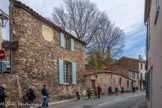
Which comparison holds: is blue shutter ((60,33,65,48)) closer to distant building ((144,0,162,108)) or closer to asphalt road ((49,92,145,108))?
asphalt road ((49,92,145,108))

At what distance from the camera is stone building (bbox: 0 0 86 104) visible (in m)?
10.8

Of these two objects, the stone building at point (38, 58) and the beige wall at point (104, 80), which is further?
the beige wall at point (104, 80)

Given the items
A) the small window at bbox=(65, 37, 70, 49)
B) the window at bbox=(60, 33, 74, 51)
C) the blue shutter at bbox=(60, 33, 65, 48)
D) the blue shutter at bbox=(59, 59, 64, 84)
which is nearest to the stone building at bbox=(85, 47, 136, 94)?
the window at bbox=(60, 33, 74, 51)

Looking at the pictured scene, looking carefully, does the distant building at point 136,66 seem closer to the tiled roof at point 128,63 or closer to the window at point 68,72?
the tiled roof at point 128,63

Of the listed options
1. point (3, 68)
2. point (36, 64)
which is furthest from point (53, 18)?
point (3, 68)

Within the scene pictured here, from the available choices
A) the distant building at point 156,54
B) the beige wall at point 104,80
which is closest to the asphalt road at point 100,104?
the beige wall at point 104,80

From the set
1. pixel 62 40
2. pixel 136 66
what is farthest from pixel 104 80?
pixel 136 66

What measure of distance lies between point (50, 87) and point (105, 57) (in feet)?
59.1

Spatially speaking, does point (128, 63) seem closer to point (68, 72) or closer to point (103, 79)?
point (103, 79)

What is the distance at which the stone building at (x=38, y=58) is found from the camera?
10.8m

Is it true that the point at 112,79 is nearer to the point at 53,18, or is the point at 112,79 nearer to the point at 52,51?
the point at 53,18

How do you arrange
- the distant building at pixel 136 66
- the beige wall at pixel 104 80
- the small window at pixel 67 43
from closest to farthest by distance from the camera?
the small window at pixel 67 43
the beige wall at pixel 104 80
the distant building at pixel 136 66

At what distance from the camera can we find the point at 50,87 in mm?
13828

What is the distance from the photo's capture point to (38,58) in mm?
12547
